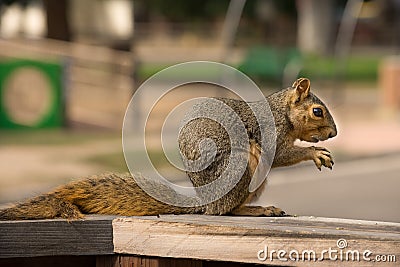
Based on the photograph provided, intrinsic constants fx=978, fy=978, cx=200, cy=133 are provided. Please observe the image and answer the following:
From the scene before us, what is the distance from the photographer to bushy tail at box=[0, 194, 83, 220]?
2365 millimetres

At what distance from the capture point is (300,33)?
5047 cm

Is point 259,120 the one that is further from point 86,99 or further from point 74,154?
point 86,99

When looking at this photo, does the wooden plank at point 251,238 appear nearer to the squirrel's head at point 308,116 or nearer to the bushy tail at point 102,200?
the bushy tail at point 102,200

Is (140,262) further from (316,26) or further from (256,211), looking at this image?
(316,26)

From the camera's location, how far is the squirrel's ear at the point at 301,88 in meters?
2.72

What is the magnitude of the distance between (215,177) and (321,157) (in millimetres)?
351

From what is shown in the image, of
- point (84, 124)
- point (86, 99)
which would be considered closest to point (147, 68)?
point (86, 99)

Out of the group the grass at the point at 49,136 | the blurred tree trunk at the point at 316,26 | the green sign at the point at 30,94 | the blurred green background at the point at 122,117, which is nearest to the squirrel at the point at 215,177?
the blurred green background at the point at 122,117

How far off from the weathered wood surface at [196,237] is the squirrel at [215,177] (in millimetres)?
62

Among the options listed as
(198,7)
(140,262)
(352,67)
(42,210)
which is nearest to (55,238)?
(42,210)

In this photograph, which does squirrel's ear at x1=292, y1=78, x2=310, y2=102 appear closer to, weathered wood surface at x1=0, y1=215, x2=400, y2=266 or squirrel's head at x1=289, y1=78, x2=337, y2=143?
squirrel's head at x1=289, y1=78, x2=337, y2=143

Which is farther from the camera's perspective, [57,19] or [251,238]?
[57,19]

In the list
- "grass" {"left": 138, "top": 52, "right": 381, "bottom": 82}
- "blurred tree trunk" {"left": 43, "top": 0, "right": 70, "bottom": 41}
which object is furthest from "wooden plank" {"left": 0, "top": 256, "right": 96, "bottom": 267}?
"grass" {"left": 138, "top": 52, "right": 381, "bottom": 82}

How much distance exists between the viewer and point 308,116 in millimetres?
2715
